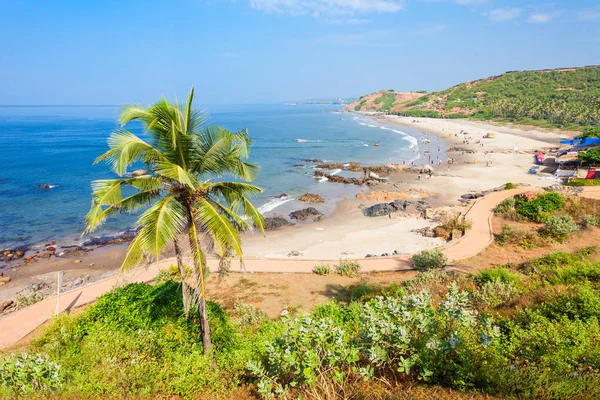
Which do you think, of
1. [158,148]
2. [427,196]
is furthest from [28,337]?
[427,196]

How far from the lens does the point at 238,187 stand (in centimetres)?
714

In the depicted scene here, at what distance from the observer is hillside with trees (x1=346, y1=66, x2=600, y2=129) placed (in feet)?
277

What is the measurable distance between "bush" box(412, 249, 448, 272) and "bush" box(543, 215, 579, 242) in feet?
22.0

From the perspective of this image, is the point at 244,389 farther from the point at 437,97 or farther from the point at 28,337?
the point at 437,97

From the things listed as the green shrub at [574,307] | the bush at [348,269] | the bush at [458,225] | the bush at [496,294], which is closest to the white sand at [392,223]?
the bush at [458,225]

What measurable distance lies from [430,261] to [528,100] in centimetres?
11722

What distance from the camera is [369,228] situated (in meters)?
25.6

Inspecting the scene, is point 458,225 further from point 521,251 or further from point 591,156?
point 591,156

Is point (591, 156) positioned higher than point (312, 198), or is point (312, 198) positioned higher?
point (591, 156)

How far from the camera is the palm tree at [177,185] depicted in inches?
241

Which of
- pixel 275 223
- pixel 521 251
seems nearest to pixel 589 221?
pixel 521 251

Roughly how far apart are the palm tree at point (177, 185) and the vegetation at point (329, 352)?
164 cm

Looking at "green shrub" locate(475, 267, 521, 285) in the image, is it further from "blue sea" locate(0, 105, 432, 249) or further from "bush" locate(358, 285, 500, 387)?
"blue sea" locate(0, 105, 432, 249)

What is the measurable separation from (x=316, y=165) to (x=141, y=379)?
45.8m
